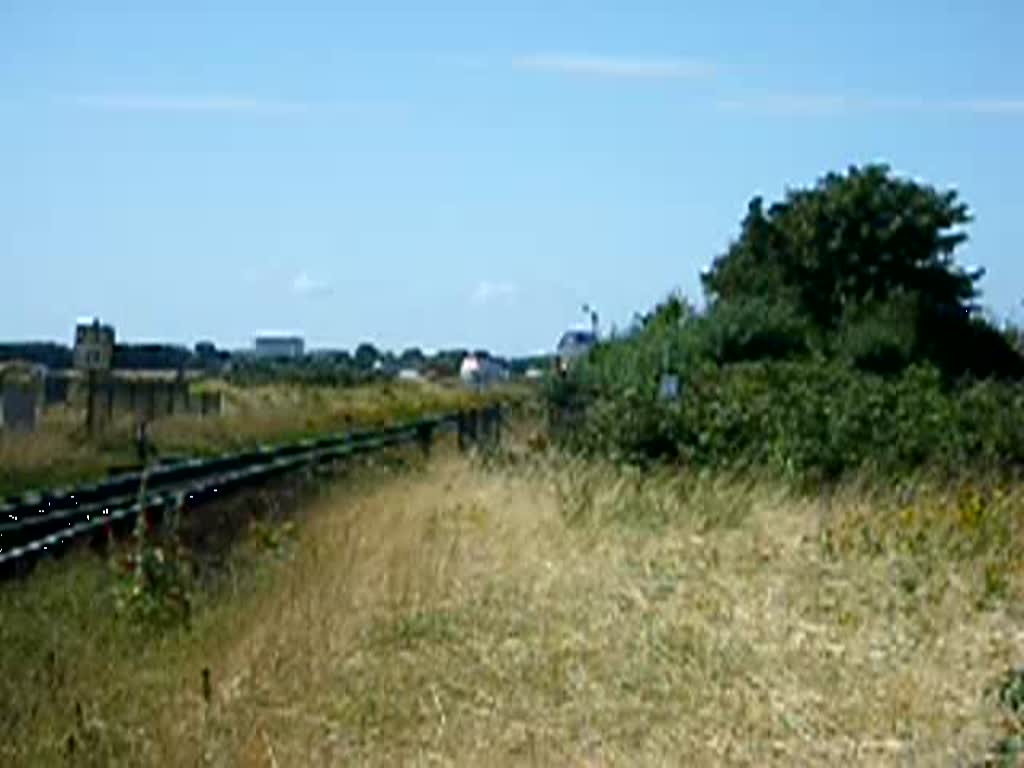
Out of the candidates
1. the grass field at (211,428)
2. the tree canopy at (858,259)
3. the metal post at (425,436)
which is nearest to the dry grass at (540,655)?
the grass field at (211,428)

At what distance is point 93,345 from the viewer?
4703cm

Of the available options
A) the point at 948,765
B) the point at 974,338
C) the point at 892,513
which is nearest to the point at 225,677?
the point at 948,765

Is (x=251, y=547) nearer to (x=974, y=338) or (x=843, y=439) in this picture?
(x=843, y=439)

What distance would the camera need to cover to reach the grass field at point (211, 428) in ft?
118

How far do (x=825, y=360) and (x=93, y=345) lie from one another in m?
15.4

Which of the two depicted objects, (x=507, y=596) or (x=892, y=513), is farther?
(x=892, y=513)

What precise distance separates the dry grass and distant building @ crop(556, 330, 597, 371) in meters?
37.6

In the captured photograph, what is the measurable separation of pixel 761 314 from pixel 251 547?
33.0 meters

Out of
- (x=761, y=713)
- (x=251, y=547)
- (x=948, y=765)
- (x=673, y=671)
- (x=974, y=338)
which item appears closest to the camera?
(x=948, y=765)

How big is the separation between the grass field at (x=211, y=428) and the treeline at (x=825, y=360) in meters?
7.91

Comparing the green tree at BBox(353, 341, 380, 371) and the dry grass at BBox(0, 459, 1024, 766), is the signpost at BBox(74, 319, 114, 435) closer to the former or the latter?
the dry grass at BBox(0, 459, 1024, 766)

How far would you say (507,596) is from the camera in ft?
54.2

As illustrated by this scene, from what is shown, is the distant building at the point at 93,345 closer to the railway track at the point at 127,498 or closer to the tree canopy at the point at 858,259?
the railway track at the point at 127,498

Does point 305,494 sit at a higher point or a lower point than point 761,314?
lower
